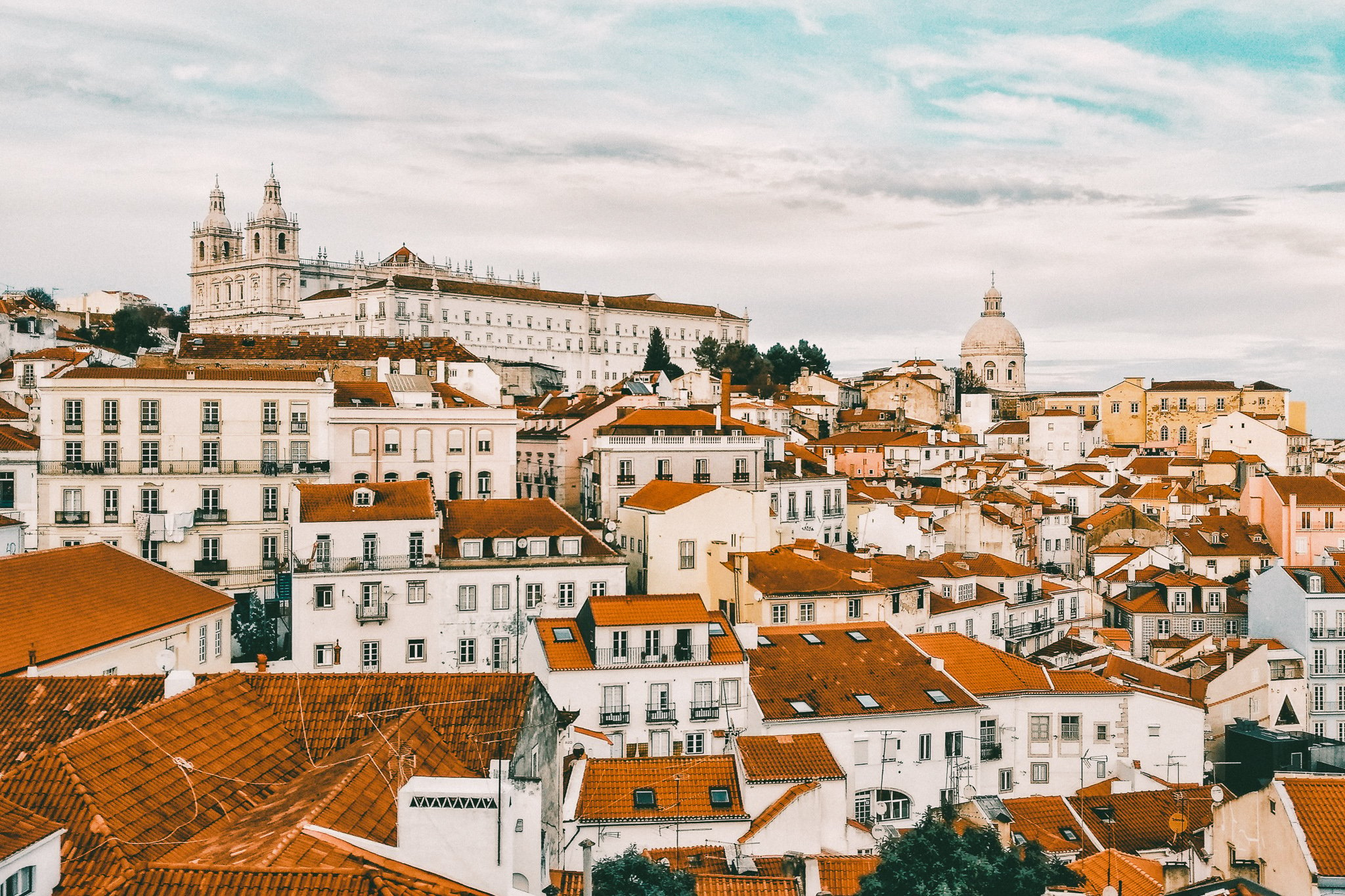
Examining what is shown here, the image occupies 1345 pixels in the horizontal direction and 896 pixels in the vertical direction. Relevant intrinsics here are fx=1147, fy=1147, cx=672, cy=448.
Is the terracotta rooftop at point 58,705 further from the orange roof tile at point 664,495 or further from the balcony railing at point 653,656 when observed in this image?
the orange roof tile at point 664,495

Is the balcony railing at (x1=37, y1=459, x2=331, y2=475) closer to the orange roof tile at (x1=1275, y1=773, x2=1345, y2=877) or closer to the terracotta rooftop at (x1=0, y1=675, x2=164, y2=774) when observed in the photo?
the terracotta rooftop at (x1=0, y1=675, x2=164, y2=774)

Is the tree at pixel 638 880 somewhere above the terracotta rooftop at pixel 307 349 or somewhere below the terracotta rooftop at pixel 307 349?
below

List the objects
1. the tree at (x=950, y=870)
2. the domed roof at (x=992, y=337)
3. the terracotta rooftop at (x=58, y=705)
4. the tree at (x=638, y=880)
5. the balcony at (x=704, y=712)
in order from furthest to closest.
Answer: the domed roof at (x=992, y=337)
the balcony at (x=704, y=712)
the tree at (x=950, y=870)
the terracotta rooftop at (x=58, y=705)
the tree at (x=638, y=880)

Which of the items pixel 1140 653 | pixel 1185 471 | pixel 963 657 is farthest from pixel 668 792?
pixel 1185 471

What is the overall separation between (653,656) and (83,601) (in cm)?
1358

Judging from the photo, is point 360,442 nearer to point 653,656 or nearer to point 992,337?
point 653,656

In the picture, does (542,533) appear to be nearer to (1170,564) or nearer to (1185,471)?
(1170,564)

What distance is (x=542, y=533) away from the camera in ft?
121

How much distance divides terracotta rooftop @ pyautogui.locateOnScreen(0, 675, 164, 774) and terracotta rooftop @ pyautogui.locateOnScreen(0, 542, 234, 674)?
16.6ft

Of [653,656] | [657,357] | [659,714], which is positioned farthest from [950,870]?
[657,357]

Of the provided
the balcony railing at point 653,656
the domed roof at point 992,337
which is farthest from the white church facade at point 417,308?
the balcony railing at point 653,656

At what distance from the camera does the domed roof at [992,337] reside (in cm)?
16000

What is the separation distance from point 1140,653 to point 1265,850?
3215 centimetres

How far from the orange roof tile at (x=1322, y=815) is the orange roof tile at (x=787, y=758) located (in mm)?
8592
